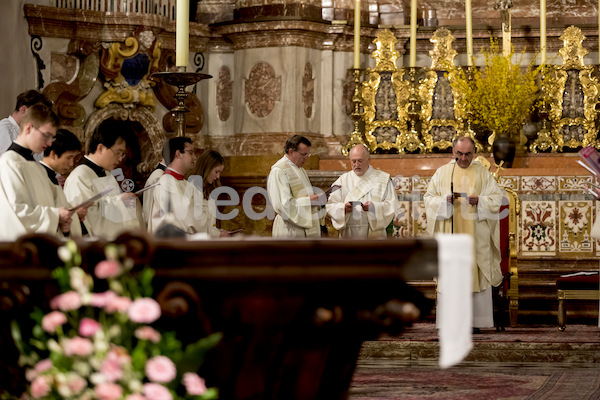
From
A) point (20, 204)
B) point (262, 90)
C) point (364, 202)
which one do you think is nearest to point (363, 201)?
point (364, 202)

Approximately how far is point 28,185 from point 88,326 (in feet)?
7.83

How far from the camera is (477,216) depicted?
9.38 m

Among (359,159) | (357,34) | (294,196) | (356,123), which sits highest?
(357,34)

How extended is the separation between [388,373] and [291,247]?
447cm

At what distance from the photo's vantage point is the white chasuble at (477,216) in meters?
9.30

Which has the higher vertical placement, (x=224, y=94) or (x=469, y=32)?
(x=469, y=32)

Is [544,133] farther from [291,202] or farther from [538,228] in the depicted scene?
[291,202]

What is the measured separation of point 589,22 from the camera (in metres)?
11.0

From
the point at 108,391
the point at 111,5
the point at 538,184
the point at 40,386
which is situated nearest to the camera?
the point at 108,391

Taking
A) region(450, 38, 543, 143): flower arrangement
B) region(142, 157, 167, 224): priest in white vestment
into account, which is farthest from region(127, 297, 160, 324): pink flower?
region(450, 38, 543, 143): flower arrangement

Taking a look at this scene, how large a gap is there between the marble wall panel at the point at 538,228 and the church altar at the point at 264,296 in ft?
22.1

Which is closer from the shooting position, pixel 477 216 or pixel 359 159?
pixel 359 159

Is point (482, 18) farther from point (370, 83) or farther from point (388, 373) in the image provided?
point (388, 373)

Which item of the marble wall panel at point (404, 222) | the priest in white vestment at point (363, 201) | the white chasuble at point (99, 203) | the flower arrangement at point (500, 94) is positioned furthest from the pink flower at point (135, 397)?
the flower arrangement at point (500, 94)
